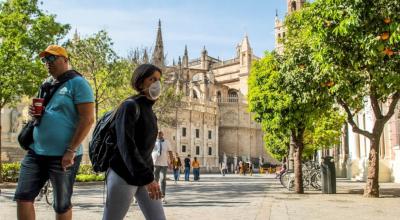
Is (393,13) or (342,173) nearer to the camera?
(393,13)

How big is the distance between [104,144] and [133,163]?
12.6 inches

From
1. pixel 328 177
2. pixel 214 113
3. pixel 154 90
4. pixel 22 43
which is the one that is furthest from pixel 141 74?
pixel 214 113

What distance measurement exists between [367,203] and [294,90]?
397 cm

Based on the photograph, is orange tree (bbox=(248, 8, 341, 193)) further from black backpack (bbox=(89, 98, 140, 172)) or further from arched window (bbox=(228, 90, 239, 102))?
arched window (bbox=(228, 90, 239, 102))

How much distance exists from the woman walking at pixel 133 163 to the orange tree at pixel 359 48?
517 cm

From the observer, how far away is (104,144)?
11.5 ft

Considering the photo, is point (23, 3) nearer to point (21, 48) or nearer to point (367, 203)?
point (21, 48)

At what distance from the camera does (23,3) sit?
19.0 meters

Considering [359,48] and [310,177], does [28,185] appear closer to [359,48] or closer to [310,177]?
[359,48]

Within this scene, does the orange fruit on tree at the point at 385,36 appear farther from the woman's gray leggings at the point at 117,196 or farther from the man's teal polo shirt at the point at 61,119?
the woman's gray leggings at the point at 117,196

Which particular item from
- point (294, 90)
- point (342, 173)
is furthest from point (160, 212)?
point (342, 173)

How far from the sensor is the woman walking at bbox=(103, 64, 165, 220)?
334cm

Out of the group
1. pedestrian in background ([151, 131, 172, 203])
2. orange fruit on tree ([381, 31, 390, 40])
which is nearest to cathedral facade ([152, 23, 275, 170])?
pedestrian in background ([151, 131, 172, 203])

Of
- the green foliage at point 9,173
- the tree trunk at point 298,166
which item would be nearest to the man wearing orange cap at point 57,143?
the tree trunk at point 298,166
